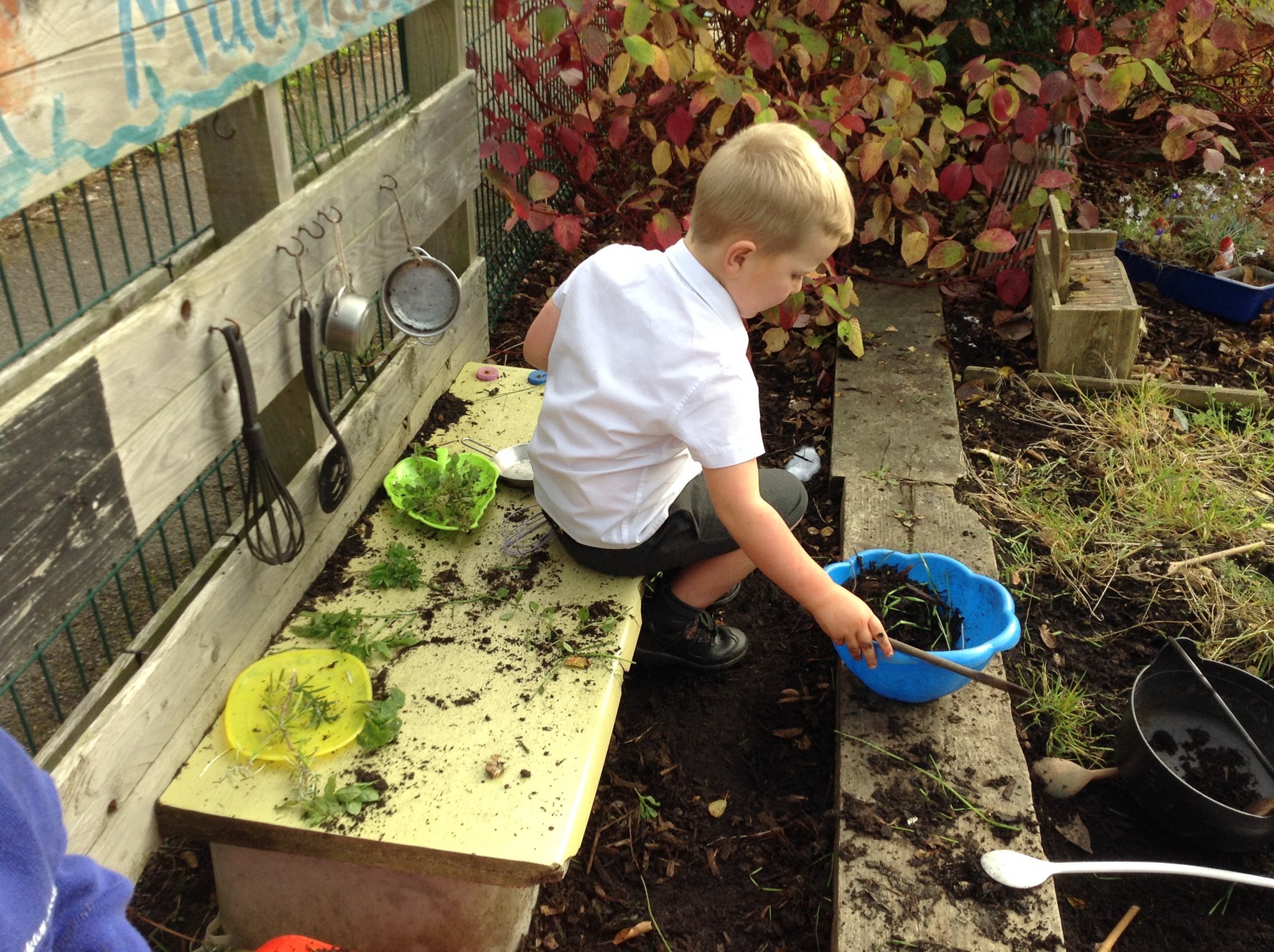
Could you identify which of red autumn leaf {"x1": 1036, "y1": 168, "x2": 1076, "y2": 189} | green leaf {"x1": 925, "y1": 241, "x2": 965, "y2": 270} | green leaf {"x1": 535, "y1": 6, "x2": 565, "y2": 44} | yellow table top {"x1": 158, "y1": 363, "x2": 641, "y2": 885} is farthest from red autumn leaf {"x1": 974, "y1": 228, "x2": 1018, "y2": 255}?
yellow table top {"x1": 158, "y1": 363, "x2": 641, "y2": 885}

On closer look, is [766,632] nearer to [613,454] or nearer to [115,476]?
[613,454]

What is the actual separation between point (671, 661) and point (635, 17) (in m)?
1.84

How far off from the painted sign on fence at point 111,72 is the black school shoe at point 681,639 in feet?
4.83

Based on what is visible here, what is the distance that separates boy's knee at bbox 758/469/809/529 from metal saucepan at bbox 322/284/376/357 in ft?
3.33

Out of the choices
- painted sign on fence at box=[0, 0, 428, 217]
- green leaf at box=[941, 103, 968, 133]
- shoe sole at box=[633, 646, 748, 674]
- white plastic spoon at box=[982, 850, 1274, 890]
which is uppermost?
painted sign on fence at box=[0, 0, 428, 217]

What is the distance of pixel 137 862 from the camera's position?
183 centimetres

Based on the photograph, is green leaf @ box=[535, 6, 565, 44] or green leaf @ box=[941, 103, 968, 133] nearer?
green leaf @ box=[535, 6, 565, 44]

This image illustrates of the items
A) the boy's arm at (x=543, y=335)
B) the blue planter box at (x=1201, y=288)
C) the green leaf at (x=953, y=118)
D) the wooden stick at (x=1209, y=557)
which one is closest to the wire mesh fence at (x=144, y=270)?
the boy's arm at (x=543, y=335)

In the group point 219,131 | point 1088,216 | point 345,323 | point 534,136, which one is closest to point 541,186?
point 534,136

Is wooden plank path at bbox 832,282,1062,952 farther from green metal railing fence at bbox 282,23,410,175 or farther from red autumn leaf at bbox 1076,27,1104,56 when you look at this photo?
green metal railing fence at bbox 282,23,410,175

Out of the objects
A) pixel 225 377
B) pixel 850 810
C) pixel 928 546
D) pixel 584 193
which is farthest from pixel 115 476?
pixel 584 193

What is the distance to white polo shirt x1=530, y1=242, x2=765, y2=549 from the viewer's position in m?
2.03

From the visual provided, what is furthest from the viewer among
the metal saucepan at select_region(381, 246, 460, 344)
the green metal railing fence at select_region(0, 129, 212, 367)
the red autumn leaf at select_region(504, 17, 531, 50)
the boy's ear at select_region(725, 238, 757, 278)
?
the red autumn leaf at select_region(504, 17, 531, 50)

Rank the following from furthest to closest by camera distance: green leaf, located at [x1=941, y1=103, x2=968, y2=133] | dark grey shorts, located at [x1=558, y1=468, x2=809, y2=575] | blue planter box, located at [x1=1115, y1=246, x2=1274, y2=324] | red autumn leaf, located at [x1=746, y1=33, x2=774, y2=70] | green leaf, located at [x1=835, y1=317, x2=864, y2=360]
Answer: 1. blue planter box, located at [x1=1115, y1=246, x2=1274, y2=324]
2. green leaf, located at [x1=835, y1=317, x2=864, y2=360]
3. green leaf, located at [x1=941, y1=103, x2=968, y2=133]
4. red autumn leaf, located at [x1=746, y1=33, x2=774, y2=70]
5. dark grey shorts, located at [x1=558, y1=468, x2=809, y2=575]
